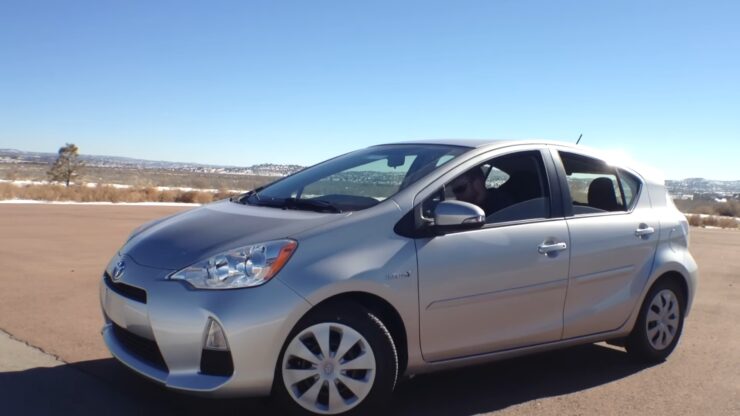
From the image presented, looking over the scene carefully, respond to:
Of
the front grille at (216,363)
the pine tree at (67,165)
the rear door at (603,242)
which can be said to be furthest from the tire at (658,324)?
the pine tree at (67,165)

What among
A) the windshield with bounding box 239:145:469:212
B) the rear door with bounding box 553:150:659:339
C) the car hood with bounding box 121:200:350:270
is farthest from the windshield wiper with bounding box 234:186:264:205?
the rear door with bounding box 553:150:659:339

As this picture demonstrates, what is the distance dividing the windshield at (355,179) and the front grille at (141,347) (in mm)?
1244

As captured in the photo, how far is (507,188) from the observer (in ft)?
16.5

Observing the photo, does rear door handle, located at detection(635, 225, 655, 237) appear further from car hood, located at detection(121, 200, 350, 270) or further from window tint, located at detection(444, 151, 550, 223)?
car hood, located at detection(121, 200, 350, 270)

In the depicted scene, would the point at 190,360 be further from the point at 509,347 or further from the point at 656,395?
the point at 656,395

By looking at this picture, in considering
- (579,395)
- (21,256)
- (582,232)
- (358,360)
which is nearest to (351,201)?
(358,360)

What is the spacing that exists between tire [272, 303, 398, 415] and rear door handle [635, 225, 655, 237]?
2474mm

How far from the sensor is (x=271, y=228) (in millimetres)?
3990

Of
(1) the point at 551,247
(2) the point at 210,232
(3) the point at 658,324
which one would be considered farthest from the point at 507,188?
(2) the point at 210,232

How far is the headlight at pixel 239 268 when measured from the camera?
144 inches

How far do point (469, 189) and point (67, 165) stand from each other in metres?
47.1

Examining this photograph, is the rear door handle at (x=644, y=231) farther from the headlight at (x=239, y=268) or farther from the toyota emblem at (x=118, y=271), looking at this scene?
the toyota emblem at (x=118, y=271)

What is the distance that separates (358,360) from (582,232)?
2.07 m

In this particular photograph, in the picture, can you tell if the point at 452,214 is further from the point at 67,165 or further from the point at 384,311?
the point at 67,165
